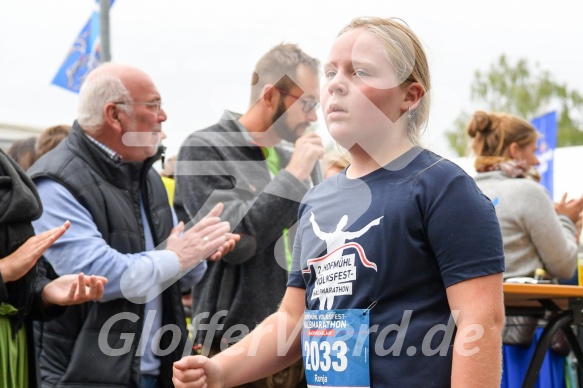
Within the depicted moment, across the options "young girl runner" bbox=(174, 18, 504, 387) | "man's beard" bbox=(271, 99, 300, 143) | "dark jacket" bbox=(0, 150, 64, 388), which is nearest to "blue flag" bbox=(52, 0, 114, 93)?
"man's beard" bbox=(271, 99, 300, 143)

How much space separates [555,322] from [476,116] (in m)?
1.45

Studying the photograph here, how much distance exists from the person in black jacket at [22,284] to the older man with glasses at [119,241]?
179 mm

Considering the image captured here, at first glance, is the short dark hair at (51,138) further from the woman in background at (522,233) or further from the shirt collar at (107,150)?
the woman in background at (522,233)

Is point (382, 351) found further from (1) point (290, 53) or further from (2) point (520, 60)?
(2) point (520, 60)

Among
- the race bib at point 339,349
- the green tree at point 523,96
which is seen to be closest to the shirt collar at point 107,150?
the race bib at point 339,349

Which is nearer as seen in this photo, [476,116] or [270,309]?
[270,309]

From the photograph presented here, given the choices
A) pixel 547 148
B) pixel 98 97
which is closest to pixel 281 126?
pixel 98 97

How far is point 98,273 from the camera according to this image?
10.1ft

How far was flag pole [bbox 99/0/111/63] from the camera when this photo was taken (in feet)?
20.1

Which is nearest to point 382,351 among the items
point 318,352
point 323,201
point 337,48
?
point 318,352

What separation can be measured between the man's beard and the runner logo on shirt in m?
1.81

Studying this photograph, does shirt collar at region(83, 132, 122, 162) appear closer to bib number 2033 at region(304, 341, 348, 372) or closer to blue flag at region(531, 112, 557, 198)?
bib number 2033 at region(304, 341, 348, 372)

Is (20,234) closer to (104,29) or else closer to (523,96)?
(104,29)

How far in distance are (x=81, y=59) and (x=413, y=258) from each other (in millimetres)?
5896
